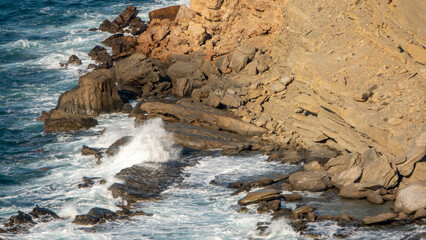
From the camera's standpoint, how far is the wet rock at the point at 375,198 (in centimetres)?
2562

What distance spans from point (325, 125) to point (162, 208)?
33.5ft

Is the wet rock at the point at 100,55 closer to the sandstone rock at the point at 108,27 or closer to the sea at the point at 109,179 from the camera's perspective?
the sea at the point at 109,179

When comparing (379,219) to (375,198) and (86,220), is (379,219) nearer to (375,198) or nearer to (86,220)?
(375,198)

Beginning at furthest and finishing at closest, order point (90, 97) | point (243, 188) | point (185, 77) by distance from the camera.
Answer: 1. point (185, 77)
2. point (90, 97)
3. point (243, 188)

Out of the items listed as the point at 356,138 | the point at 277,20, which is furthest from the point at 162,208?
the point at 277,20

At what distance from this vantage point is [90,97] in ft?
134

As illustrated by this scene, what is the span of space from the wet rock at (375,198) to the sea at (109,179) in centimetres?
31

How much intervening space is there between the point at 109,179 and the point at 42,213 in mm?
4184

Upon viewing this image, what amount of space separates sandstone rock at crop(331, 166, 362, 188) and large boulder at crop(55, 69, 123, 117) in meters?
19.4

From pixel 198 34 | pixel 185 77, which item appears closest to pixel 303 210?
pixel 185 77

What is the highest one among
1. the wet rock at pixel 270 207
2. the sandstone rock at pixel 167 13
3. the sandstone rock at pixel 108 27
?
the sandstone rock at pixel 167 13

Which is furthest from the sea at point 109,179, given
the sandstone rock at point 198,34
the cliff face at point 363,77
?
the sandstone rock at point 198,34

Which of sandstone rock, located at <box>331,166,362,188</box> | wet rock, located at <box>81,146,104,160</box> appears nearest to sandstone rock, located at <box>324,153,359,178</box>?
sandstone rock, located at <box>331,166,362,188</box>

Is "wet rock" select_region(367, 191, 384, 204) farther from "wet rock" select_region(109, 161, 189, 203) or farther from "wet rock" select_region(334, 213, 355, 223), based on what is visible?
"wet rock" select_region(109, 161, 189, 203)
